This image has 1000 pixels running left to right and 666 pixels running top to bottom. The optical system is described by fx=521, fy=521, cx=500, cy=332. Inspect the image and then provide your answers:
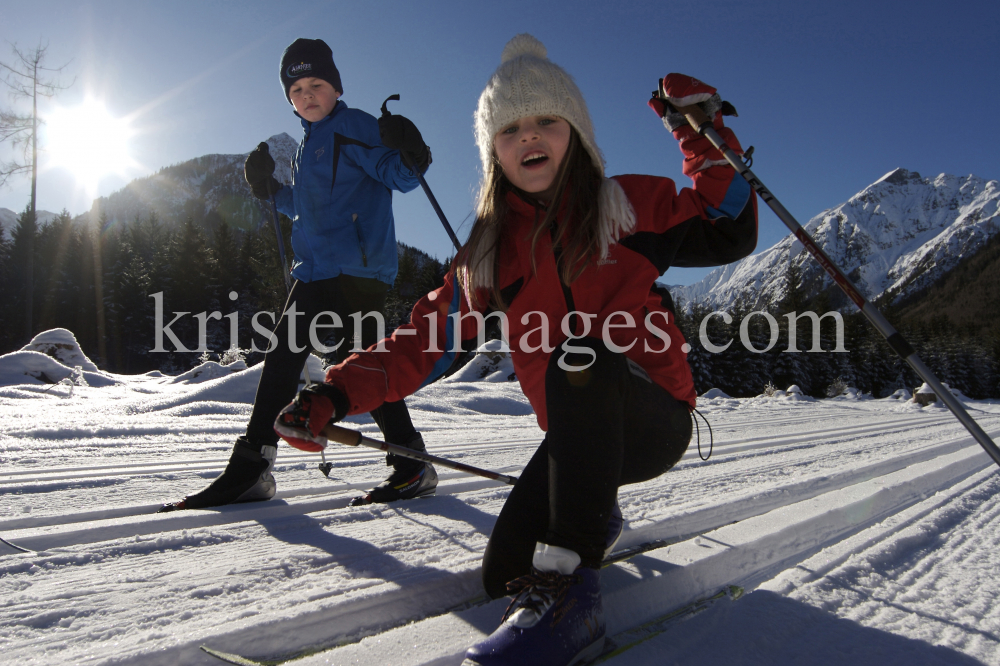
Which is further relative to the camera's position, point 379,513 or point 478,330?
point 379,513

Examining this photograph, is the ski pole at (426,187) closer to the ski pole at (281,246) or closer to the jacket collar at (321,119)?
the jacket collar at (321,119)

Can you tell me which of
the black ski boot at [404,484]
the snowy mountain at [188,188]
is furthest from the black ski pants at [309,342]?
the snowy mountain at [188,188]

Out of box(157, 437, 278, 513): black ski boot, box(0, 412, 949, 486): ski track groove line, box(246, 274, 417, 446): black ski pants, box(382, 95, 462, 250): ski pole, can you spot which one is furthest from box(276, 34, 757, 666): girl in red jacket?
box(0, 412, 949, 486): ski track groove line

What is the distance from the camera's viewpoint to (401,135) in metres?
2.02

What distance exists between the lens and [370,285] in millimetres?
2111

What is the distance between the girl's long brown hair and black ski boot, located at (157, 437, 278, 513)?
104cm

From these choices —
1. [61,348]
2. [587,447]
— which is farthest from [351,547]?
[61,348]

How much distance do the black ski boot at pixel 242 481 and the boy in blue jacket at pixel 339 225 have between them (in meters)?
0.03

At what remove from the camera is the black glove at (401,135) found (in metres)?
2.01

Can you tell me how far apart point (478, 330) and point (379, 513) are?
2.51ft

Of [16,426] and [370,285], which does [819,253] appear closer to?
[370,285]

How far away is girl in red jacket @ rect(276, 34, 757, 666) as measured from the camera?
944mm

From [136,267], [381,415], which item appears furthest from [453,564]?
[136,267]

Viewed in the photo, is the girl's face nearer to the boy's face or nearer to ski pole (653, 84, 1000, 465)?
ski pole (653, 84, 1000, 465)
